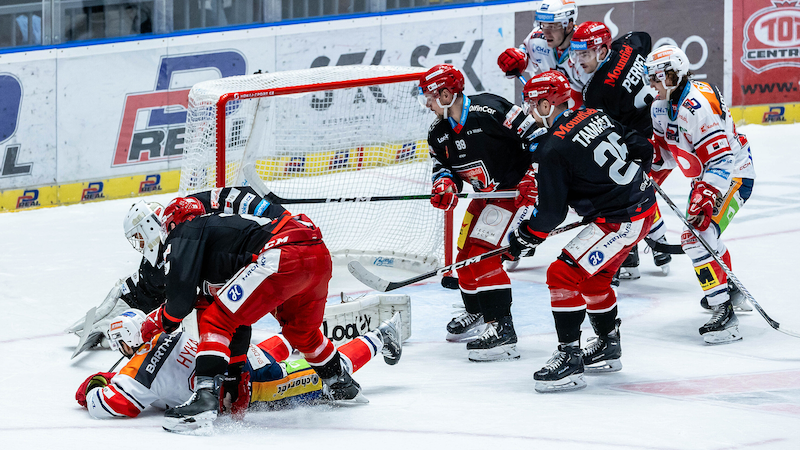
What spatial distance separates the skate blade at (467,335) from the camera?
14.9ft

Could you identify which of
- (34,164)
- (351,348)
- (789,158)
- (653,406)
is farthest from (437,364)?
(789,158)

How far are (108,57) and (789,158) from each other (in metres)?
5.62

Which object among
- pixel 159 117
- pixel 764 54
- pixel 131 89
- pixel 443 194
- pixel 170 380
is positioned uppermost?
pixel 764 54

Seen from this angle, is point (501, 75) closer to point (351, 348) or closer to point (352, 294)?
point (352, 294)

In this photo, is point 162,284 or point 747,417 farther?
point 162,284

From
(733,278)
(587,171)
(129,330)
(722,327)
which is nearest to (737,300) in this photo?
(722,327)

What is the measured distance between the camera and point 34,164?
7.11 metres

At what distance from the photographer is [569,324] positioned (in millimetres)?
3656

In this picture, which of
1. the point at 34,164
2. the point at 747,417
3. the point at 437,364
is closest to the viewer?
the point at 747,417

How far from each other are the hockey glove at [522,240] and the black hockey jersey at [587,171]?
0.04m

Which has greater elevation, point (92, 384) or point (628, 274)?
point (92, 384)

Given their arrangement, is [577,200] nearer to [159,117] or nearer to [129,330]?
[129,330]

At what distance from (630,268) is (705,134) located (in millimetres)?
1342

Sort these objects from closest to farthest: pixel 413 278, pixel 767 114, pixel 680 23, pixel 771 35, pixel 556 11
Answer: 1. pixel 413 278
2. pixel 556 11
3. pixel 680 23
4. pixel 771 35
5. pixel 767 114
